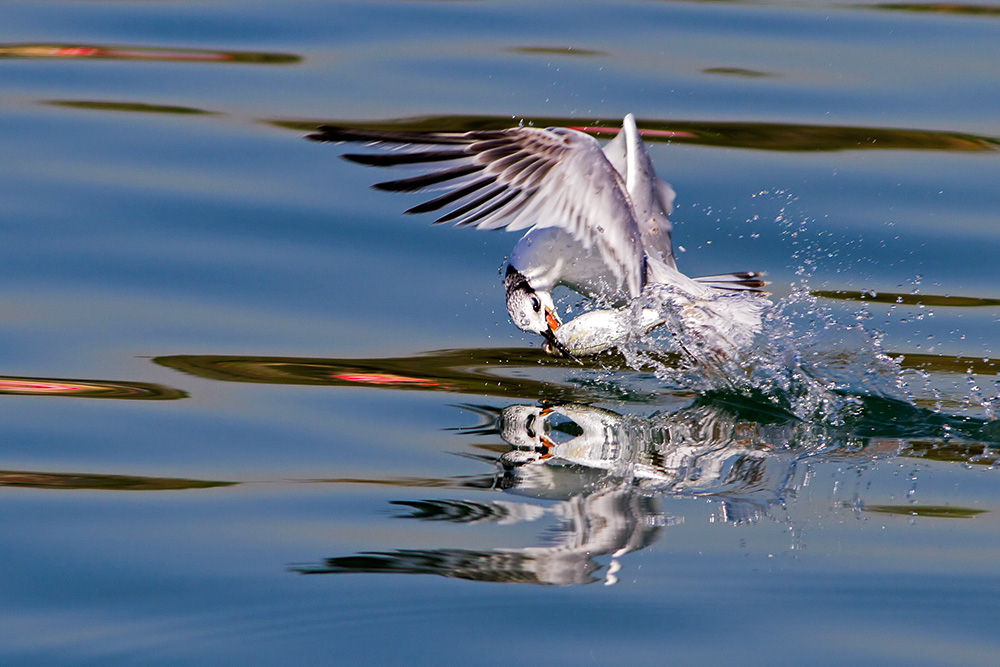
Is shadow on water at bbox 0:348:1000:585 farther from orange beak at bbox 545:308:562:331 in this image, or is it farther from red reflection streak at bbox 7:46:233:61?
red reflection streak at bbox 7:46:233:61

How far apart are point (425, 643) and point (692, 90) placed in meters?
6.67

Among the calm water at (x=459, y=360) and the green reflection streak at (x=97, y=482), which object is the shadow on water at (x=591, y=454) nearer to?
the calm water at (x=459, y=360)

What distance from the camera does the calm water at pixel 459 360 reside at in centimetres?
335

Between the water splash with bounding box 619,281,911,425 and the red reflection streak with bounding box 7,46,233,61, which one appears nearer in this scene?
the water splash with bounding box 619,281,911,425

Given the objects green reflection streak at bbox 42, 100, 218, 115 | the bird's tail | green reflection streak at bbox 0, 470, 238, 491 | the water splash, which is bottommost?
green reflection streak at bbox 0, 470, 238, 491

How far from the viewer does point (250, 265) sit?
6543mm

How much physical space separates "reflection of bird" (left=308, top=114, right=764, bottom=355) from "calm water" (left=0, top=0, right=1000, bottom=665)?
320mm

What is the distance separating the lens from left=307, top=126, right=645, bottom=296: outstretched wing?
506 cm

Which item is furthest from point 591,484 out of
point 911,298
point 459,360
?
point 911,298

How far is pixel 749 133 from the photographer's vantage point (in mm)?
8422

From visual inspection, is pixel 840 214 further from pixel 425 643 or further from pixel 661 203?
pixel 425 643

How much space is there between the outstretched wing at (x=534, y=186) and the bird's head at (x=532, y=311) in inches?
23.0

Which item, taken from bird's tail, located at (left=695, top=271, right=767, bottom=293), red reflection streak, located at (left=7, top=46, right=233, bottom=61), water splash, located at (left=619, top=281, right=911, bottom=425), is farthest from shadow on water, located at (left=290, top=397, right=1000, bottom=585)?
red reflection streak, located at (left=7, top=46, right=233, bottom=61)

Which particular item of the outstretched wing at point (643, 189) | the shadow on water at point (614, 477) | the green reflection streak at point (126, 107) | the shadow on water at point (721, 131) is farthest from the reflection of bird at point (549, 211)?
the green reflection streak at point (126, 107)
